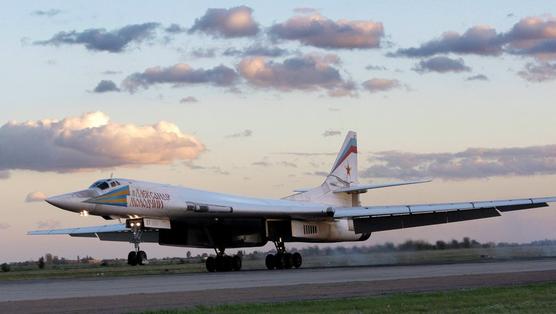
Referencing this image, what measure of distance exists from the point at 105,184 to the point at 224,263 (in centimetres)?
693

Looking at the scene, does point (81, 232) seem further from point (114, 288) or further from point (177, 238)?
point (114, 288)

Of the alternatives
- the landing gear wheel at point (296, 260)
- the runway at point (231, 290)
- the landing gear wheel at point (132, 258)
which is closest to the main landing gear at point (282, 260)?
the landing gear wheel at point (296, 260)

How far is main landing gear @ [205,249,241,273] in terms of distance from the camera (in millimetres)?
36438

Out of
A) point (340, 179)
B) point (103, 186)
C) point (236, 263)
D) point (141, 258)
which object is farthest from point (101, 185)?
point (340, 179)

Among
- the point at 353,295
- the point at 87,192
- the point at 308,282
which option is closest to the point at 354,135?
the point at 87,192

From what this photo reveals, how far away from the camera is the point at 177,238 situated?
3644 centimetres

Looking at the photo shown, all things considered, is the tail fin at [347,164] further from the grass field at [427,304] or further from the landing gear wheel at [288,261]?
the grass field at [427,304]

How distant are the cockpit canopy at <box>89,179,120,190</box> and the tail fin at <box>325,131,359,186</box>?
1338cm

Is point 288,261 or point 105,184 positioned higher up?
point 105,184

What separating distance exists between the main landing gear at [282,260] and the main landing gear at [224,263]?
56.6 inches

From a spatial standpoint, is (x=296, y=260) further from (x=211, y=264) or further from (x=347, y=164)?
(x=347, y=164)

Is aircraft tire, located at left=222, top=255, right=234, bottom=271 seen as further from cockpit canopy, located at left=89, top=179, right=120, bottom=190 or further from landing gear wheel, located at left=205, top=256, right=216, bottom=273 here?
cockpit canopy, located at left=89, top=179, right=120, bottom=190

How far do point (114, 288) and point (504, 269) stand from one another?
456 inches

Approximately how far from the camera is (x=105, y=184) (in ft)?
104
